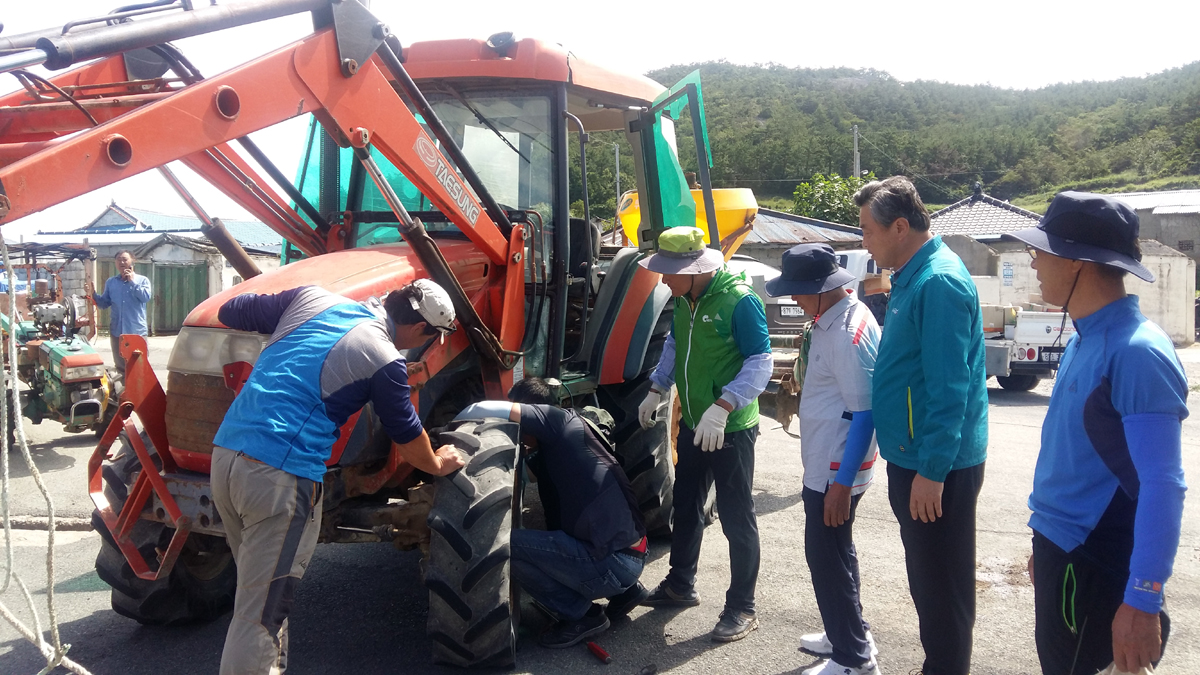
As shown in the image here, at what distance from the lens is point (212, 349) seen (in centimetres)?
359

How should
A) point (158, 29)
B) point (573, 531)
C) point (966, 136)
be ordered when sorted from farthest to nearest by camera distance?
point (966, 136) < point (573, 531) < point (158, 29)

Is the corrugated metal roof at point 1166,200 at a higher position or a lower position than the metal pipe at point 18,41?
higher

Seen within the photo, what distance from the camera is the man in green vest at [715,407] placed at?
4.19 m

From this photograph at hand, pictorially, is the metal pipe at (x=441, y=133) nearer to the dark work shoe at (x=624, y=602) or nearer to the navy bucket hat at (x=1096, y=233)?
the dark work shoe at (x=624, y=602)

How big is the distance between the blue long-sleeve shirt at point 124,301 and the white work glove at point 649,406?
6.92m

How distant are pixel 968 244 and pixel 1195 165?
43030 mm

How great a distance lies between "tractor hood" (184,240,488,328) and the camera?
12.2 ft

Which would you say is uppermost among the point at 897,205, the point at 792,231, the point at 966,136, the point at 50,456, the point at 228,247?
the point at 966,136

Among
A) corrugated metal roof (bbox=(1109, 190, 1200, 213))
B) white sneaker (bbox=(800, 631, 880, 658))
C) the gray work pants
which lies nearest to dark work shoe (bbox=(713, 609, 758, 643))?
white sneaker (bbox=(800, 631, 880, 658))

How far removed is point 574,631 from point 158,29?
3.04 metres

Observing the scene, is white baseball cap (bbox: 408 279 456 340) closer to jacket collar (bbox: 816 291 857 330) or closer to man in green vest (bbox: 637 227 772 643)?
man in green vest (bbox: 637 227 772 643)

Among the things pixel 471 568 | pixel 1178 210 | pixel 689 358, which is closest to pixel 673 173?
pixel 689 358

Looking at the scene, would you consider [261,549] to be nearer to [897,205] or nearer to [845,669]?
[845,669]

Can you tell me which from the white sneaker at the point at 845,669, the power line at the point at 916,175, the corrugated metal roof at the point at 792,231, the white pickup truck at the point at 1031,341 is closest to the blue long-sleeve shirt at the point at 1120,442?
the white sneaker at the point at 845,669
